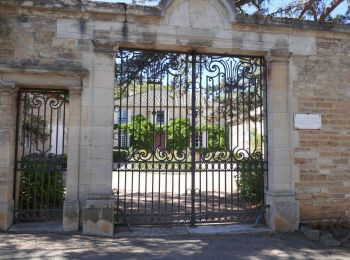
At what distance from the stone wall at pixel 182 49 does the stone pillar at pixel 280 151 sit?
18 mm

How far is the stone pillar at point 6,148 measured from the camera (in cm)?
587

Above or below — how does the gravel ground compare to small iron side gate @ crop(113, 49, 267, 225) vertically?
below

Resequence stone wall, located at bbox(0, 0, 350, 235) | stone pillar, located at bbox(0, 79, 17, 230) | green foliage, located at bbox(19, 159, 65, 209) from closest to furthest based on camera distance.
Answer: stone pillar, located at bbox(0, 79, 17, 230) < stone wall, located at bbox(0, 0, 350, 235) < green foliage, located at bbox(19, 159, 65, 209)

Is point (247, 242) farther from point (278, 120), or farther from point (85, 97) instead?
point (85, 97)

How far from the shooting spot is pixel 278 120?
6586mm

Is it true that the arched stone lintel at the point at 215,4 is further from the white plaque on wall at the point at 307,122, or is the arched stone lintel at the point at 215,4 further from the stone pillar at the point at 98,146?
the white plaque on wall at the point at 307,122

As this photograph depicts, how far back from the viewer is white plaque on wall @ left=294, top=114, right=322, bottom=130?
6648 millimetres

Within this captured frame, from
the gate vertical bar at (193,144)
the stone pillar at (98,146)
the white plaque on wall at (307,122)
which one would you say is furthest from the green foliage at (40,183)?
the white plaque on wall at (307,122)

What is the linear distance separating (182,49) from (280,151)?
2.52 meters

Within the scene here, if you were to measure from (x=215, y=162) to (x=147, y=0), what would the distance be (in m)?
5.04

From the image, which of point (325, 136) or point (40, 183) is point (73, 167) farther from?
point (325, 136)

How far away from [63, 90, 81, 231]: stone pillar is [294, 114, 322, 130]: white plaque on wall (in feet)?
12.6

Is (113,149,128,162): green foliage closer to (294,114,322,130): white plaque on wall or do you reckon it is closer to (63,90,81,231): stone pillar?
(63,90,81,231): stone pillar

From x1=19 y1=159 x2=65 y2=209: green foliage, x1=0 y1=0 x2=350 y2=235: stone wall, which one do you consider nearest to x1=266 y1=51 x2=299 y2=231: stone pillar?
x1=0 y1=0 x2=350 y2=235: stone wall
